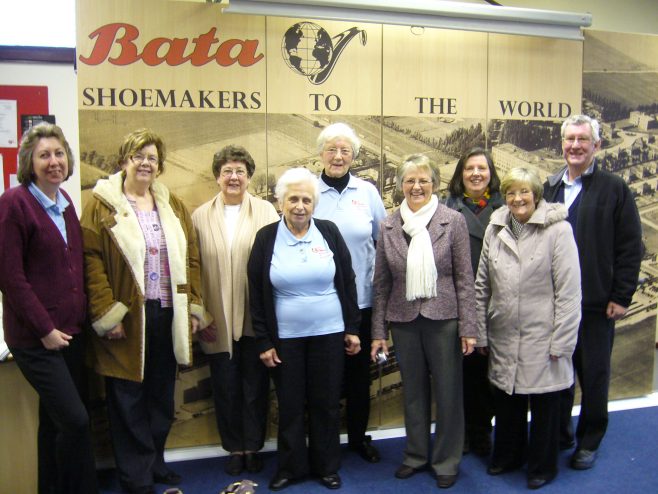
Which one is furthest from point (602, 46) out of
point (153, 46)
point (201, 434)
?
point (201, 434)

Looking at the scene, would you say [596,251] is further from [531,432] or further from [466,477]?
[466,477]

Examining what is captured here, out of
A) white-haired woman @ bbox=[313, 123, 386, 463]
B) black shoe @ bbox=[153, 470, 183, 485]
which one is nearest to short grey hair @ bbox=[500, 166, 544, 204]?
white-haired woman @ bbox=[313, 123, 386, 463]

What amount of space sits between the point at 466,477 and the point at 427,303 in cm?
100

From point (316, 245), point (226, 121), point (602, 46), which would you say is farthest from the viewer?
point (602, 46)

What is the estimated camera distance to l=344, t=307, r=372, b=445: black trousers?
300cm

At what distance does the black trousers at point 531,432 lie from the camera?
271 cm

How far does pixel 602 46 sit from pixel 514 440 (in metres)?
2.67

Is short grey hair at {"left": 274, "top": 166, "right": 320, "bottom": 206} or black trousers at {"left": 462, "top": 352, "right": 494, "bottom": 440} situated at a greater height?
short grey hair at {"left": 274, "top": 166, "right": 320, "bottom": 206}

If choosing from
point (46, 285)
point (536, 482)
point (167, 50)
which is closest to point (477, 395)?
point (536, 482)

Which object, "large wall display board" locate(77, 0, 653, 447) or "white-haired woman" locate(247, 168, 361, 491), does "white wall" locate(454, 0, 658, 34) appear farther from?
"white-haired woman" locate(247, 168, 361, 491)

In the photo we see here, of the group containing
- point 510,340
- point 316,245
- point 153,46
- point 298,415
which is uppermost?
point 153,46

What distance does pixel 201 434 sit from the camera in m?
3.30

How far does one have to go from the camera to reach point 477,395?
3.14 m

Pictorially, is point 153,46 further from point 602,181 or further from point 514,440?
point 514,440
